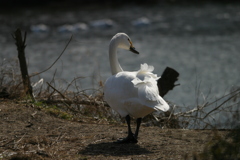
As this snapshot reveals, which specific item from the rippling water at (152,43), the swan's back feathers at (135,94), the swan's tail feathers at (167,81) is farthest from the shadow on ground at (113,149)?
the rippling water at (152,43)

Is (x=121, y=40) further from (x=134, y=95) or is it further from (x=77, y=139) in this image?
(x=77, y=139)

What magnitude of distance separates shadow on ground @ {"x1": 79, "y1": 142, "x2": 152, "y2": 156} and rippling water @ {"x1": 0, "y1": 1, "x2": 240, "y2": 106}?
18.4 feet

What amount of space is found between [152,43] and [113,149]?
2025cm

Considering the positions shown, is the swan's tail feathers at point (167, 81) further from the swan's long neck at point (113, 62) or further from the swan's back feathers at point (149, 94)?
the swan's back feathers at point (149, 94)

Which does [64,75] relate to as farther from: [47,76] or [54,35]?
[54,35]

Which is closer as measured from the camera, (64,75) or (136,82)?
(136,82)

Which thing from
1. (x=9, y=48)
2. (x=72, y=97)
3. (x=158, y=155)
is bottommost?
(x=158, y=155)

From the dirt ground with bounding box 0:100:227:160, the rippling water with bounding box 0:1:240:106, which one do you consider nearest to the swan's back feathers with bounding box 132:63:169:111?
the dirt ground with bounding box 0:100:227:160

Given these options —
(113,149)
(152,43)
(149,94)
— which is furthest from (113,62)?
(152,43)

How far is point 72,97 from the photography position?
8508mm

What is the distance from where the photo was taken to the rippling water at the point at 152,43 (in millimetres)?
17047

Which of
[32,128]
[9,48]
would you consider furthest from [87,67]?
[32,128]

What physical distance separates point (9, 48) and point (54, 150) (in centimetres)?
→ 1850

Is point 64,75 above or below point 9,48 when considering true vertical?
below
